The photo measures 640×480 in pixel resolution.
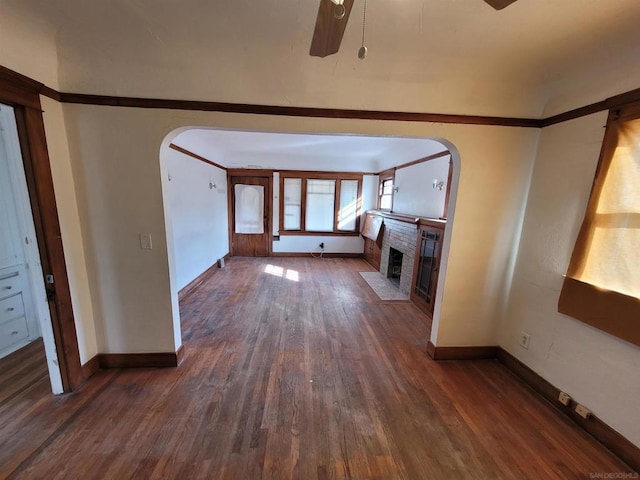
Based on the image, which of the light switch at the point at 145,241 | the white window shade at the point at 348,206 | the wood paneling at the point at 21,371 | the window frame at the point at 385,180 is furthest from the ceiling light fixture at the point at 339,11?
the white window shade at the point at 348,206

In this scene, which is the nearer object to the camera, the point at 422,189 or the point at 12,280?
the point at 12,280

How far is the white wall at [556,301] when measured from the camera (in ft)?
5.00

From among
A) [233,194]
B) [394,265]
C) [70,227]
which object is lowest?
[394,265]

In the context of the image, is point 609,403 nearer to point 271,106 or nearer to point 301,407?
point 301,407

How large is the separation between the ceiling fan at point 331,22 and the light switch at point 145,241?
5.77 feet

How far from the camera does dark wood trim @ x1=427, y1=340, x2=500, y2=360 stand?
2398 millimetres

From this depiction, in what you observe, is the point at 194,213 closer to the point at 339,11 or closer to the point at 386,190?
the point at 339,11

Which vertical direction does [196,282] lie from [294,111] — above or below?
below

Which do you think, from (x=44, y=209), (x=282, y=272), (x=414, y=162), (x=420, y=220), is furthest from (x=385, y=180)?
(x=44, y=209)

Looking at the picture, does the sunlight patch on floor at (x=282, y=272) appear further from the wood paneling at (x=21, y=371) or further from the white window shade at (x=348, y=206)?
the wood paneling at (x=21, y=371)

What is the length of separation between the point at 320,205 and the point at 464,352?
4.45 metres

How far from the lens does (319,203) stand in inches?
244

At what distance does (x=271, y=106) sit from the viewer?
74.5 inches

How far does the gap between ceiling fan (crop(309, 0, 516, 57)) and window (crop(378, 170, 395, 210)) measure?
14.1 ft
